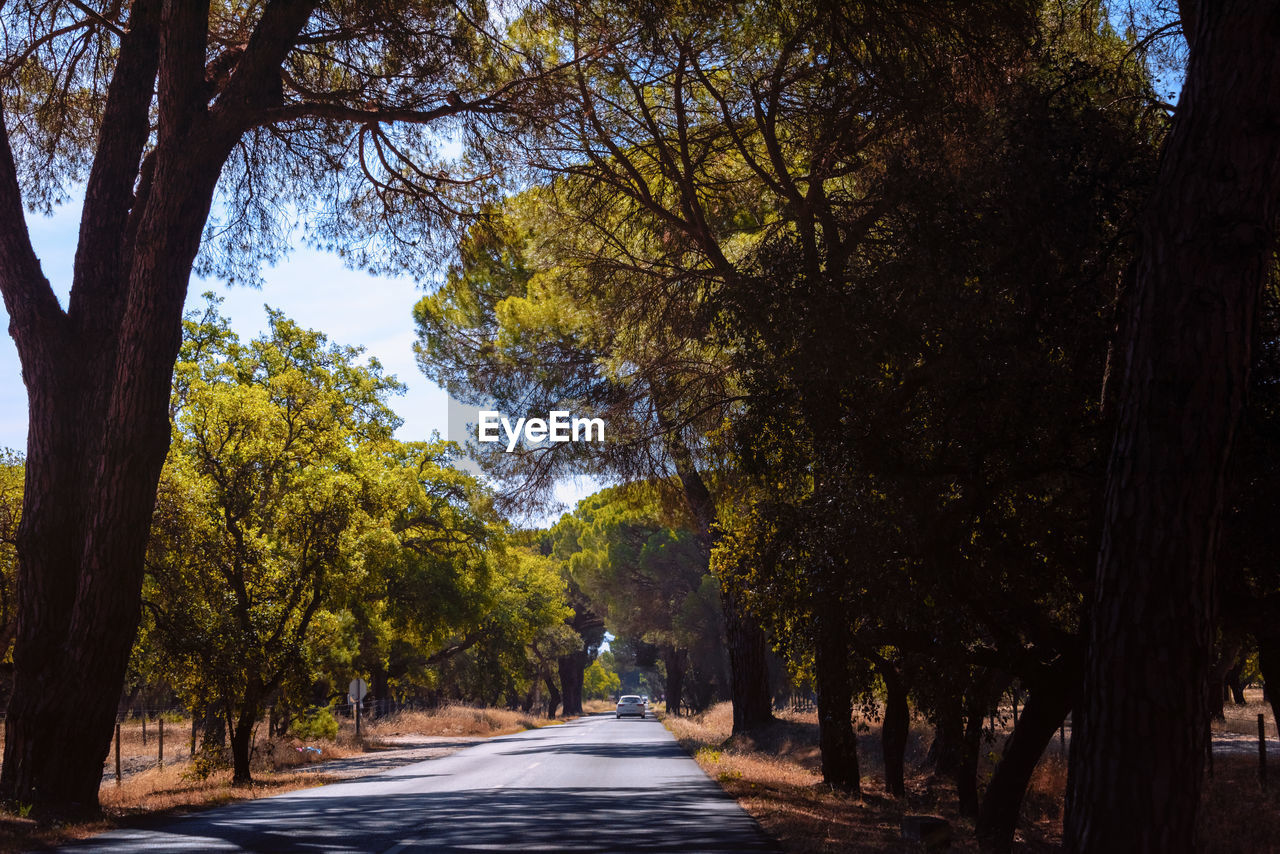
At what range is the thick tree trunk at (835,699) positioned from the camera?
42.0ft

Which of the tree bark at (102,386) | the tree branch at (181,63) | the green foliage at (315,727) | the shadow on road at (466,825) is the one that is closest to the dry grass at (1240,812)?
the shadow on road at (466,825)

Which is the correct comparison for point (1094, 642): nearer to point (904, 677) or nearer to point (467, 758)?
point (904, 677)

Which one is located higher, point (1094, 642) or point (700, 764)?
point (1094, 642)

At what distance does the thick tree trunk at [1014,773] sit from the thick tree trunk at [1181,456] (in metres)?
5.23

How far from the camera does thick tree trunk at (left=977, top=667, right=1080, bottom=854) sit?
464 inches

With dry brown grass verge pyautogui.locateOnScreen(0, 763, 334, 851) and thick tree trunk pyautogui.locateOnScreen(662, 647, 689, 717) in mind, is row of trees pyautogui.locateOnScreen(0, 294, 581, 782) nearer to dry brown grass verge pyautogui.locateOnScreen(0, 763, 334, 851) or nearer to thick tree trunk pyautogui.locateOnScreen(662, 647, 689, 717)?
dry brown grass verge pyautogui.locateOnScreen(0, 763, 334, 851)

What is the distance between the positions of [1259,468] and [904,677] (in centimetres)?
468

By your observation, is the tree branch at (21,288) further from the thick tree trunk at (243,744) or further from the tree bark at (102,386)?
the thick tree trunk at (243,744)

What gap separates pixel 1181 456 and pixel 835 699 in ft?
31.3

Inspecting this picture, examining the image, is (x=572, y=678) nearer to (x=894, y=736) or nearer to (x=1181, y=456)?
(x=894, y=736)

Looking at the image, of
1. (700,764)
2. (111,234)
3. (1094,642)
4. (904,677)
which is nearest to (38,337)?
(111,234)

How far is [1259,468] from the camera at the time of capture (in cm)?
938

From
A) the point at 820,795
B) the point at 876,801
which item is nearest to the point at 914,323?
the point at 820,795

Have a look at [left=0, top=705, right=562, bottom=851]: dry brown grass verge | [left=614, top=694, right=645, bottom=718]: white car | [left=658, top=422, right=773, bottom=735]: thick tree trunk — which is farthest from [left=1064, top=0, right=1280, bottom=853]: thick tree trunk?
[left=614, top=694, right=645, bottom=718]: white car
